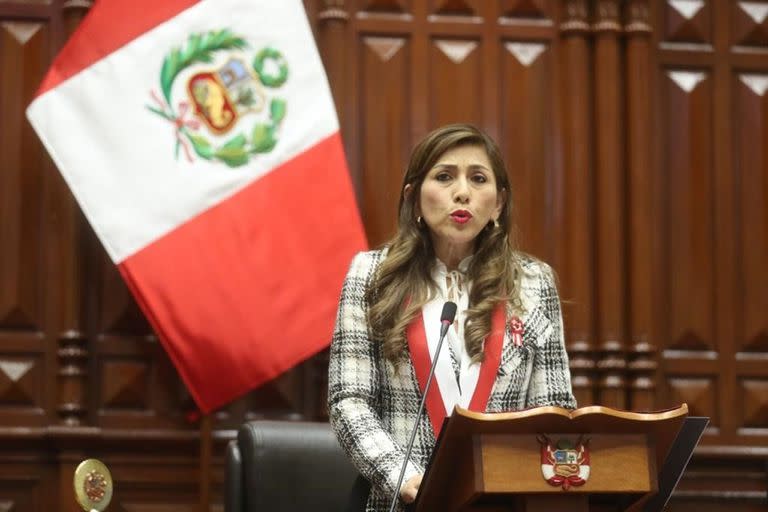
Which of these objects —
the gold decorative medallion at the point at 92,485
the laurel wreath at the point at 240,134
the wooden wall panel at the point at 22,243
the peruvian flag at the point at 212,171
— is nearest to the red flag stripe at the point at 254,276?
the peruvian flag at the point at 212,171

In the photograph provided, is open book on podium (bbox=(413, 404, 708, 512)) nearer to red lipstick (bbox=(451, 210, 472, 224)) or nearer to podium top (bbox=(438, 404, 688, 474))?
podium top (bbox=(438, 404, 688, 474))

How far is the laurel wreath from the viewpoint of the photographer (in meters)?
4.27

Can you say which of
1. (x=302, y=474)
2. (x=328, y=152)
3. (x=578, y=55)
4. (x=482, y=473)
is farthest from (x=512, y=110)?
(x=482, y=473)

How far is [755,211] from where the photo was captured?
15.9ft

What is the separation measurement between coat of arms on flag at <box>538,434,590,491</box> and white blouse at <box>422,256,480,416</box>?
1.42 feet

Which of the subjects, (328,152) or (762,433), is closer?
(328,152)

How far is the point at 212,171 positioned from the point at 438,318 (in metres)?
1.74

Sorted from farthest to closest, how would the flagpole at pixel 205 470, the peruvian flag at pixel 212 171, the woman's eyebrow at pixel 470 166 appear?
the flagpole at pixel 205 470
the peruvian flag at pixel 212 171
the woman's eyebrow at pixel 470 166

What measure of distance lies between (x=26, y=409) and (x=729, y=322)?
2.58 metres

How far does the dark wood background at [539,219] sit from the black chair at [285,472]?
1091 millimetres

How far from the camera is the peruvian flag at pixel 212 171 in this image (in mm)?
4176

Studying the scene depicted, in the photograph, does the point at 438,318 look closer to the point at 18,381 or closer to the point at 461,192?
the point at 461,192

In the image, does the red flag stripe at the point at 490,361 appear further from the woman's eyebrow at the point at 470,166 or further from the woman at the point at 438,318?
the woman's eyebrow at the point at 470,166

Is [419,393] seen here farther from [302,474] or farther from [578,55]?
[578,55]
